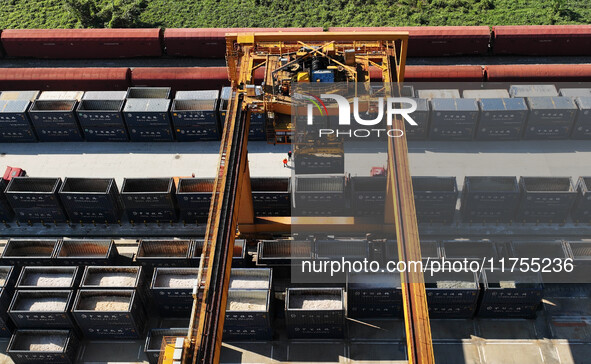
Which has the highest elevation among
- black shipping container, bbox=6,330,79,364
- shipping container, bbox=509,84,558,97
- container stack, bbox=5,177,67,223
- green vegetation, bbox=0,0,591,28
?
green vegetation, bbox=0,0,591,28

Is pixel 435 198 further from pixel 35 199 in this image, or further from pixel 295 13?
pixel 295 13

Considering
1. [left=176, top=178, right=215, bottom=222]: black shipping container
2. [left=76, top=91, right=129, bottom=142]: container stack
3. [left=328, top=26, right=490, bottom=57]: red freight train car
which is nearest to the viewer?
[left=176, top=178, right=215, bottom=222]: black shipping container

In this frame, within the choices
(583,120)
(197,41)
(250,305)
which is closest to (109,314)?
(250,305)

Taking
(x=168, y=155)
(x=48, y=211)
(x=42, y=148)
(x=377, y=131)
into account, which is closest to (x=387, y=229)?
(x=377, y=131)

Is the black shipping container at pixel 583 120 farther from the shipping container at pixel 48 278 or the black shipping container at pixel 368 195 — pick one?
the shipping container at pixel 48 278

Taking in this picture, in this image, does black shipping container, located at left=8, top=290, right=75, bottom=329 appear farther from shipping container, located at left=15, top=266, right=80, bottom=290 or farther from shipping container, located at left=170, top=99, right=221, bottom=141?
shipping container, located at left=170, top=99, right=221, bottom=141

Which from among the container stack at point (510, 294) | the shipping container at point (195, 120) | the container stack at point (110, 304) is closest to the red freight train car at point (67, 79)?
the shipping container at point (195, 120)

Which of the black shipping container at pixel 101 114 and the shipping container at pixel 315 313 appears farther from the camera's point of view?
the black shipping container at pixel 101 114

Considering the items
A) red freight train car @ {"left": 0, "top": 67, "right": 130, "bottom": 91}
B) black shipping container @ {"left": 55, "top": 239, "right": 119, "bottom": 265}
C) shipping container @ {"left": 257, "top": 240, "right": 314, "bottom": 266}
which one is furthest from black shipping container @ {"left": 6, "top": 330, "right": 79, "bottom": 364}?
red freight train car @ {"left": 0, "top": 67, "right": 130, "bottom": 91}
